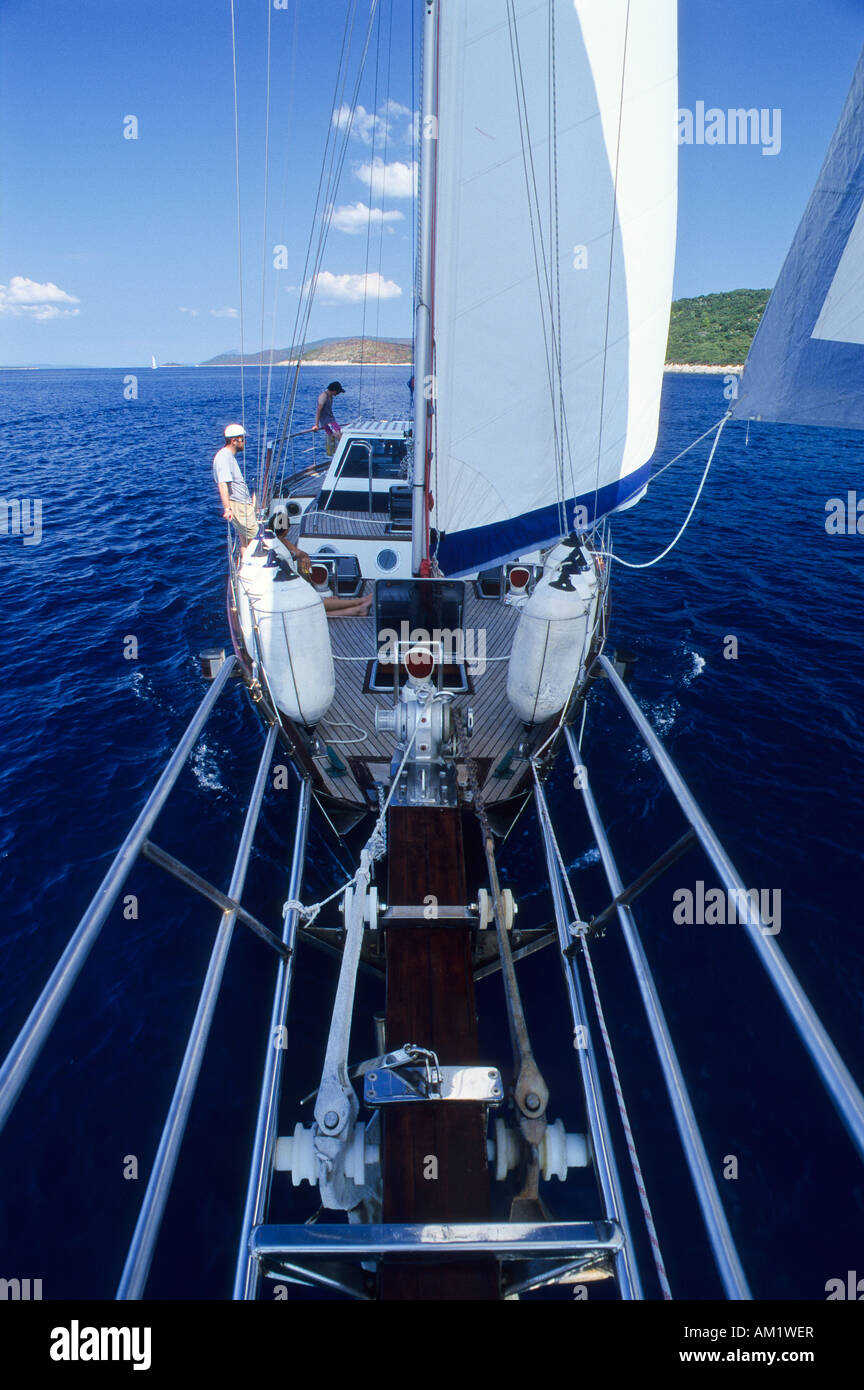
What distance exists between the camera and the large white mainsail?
6688 millimetres

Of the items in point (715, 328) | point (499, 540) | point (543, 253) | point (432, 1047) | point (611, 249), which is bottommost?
point (432, 1047)

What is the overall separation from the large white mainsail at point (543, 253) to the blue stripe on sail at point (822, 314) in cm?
344

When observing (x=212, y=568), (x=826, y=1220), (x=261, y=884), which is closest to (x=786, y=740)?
(x=826, y=1220)

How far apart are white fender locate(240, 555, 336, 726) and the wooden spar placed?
2240 mm

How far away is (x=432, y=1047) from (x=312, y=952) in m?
4.78

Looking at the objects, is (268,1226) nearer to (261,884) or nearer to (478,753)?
(478,753)

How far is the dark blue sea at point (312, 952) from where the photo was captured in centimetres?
629

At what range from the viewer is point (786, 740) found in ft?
41.7

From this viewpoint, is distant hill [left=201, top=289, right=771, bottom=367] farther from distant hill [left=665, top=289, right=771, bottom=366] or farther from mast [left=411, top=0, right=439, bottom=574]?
mast [left=411, top=0, right=439, bottom=574]

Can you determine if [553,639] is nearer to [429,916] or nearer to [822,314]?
[429,916]

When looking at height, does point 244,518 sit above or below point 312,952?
above

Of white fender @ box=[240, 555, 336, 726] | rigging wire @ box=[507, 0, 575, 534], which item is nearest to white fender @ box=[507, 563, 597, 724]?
rigging wire @ box=[507, 0, 575, 534]

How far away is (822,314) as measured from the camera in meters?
4.17

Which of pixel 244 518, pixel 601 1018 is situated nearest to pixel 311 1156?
pixel 601 1018
